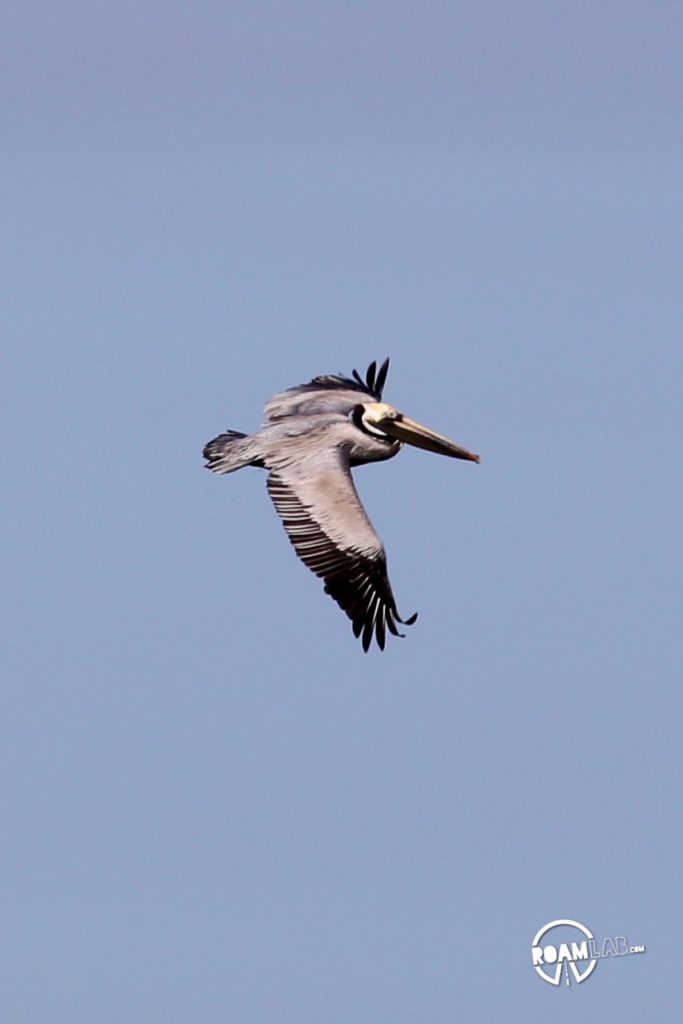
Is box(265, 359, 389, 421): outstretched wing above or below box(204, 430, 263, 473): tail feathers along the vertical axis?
above

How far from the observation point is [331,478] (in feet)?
113

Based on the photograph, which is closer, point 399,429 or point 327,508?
point 327,508

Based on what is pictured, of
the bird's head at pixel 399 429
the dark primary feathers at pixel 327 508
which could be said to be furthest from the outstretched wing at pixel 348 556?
the bird's head at pixel 399 429

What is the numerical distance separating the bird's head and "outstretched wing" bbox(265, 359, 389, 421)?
18cm

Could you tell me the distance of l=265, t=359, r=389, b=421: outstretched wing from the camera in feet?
118

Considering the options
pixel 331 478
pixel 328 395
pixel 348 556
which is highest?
pixel 328 395

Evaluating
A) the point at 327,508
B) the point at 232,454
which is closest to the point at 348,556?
the point at 327,508

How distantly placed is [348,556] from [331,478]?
0.82m

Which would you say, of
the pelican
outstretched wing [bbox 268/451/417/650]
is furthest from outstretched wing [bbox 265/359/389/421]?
outstretched wing [bbox 268/451/417/650]

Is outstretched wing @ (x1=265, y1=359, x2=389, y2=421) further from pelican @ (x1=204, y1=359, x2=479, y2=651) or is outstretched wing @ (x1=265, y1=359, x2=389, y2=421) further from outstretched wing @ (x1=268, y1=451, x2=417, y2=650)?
outstretched wing @ (x1=268, y1=451, x2=417, y2=650)

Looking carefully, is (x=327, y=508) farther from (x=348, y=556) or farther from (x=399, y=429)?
(x=399, y=429)

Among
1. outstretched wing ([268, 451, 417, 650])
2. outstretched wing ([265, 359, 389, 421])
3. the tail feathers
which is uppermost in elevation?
outstretched wing ([265, 359, 389, 421])

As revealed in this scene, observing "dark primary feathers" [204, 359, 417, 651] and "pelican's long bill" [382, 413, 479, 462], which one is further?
"pelican's long bill" [382, 413, 479, 462]

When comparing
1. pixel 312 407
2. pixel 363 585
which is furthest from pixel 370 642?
pixel 312 407
